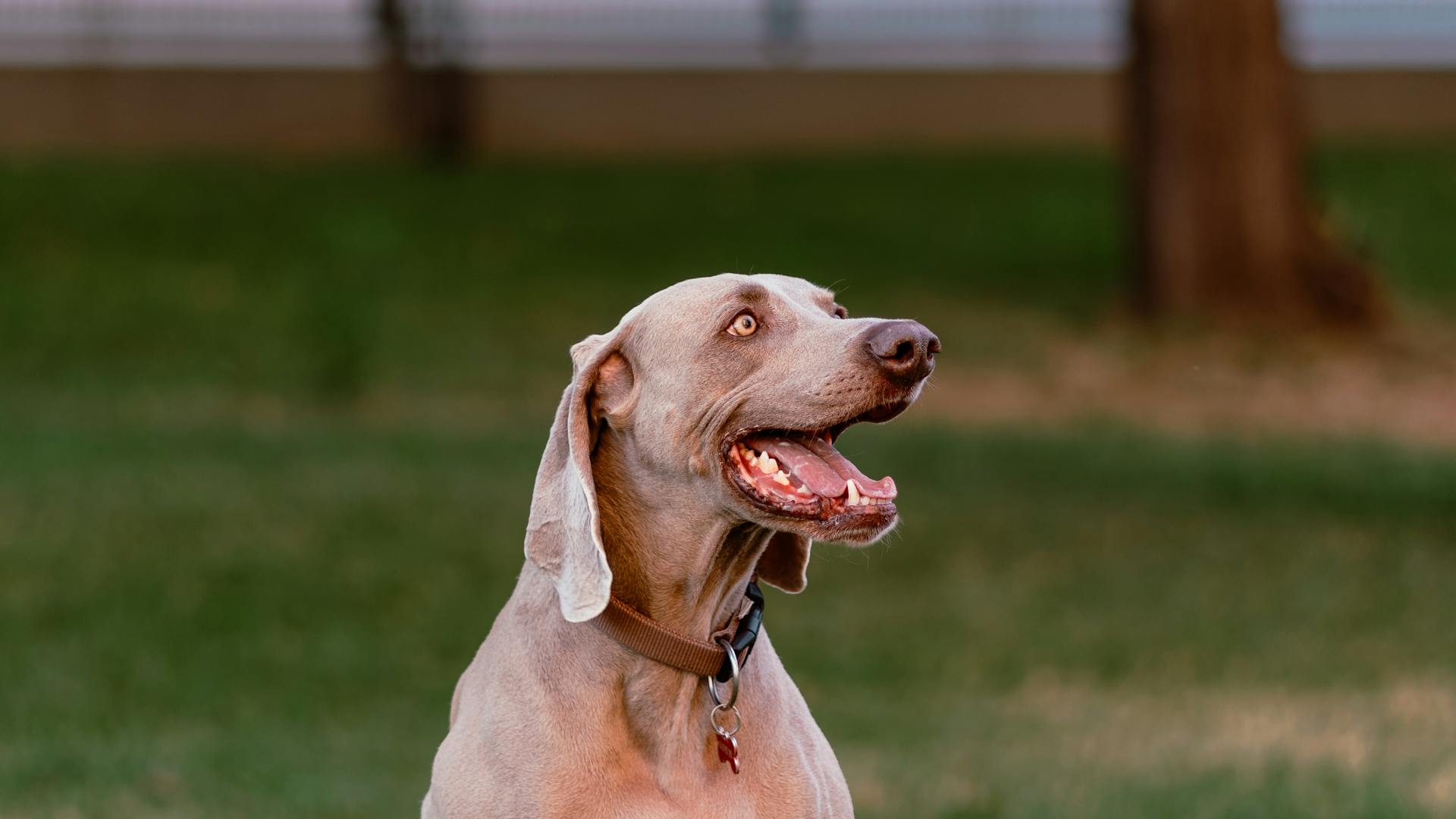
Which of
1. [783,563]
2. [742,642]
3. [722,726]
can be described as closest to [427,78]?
[783,563]

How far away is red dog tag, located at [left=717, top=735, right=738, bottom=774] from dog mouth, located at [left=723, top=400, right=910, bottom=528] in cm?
49

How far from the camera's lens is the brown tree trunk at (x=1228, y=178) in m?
17.0

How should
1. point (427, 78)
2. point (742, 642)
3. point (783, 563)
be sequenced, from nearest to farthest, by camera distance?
1. point (742, 642)
2. point (783, 563)
3. point (427, 78)

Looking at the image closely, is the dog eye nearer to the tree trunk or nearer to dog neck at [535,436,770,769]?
dog neck at [535,436,770,769]

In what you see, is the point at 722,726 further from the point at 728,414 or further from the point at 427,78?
the point at 427,78

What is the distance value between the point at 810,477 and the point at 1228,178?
13691mm

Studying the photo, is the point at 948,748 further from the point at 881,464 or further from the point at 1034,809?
the point at 881,464

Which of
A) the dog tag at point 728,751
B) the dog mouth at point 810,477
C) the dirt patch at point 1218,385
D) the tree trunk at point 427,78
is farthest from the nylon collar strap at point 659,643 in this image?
the tree trunk at point 427,78

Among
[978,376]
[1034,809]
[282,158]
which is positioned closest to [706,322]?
[1034,809]

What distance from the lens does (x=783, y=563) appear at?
15.7ft

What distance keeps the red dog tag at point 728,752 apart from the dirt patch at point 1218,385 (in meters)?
11.8

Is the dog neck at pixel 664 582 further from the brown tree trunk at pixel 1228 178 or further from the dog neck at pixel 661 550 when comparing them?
the brown tree trunk at pixel 1228 178

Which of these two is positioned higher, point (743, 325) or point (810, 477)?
point (743, 325)

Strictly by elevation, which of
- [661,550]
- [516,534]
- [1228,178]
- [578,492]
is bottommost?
[516,534]
